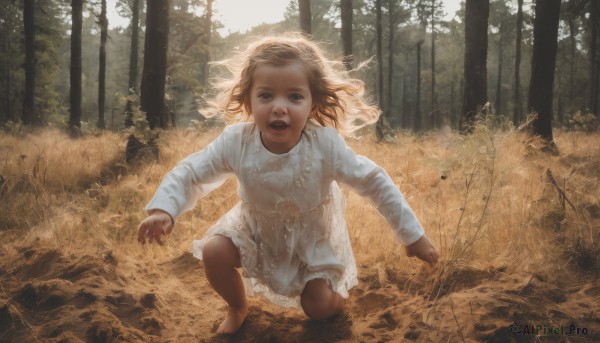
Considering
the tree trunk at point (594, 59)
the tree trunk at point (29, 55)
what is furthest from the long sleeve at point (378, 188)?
the tree trunk at point (594, 59)

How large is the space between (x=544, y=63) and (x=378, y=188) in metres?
7.22

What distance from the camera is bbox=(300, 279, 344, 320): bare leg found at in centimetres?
220

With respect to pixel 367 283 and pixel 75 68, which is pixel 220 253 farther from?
pixel 75 68

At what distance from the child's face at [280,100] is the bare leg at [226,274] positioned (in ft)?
2.05

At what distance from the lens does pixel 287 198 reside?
7.23 ft

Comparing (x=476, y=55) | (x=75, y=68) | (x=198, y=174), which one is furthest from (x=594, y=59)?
(x=198, y=174)

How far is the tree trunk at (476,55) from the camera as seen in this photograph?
8102 mm

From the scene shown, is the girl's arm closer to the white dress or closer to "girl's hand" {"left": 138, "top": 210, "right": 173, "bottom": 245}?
the white dress

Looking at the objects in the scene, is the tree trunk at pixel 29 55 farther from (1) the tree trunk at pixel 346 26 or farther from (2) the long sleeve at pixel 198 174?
(2) the long sleeve at pixel 198 174

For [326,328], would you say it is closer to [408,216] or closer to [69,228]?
[408,216]

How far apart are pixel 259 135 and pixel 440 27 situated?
32.0 meters

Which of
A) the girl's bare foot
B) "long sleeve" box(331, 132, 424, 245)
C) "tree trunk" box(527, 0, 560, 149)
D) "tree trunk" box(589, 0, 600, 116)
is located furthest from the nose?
"tree trunk" box(589, 0, 600, 116)

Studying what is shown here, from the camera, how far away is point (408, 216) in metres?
2.11

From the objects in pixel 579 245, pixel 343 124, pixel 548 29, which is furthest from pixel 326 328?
pixel 548 29
